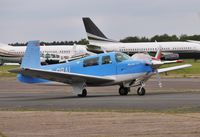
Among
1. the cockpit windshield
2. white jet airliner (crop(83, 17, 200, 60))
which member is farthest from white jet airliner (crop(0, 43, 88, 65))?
the cockpit windshield

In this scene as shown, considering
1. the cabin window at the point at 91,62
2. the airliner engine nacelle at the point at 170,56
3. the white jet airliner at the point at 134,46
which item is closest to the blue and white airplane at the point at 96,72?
the cabin window at the point at 91,62

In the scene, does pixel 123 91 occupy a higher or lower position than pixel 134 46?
lower

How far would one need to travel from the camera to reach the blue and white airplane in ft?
86.9

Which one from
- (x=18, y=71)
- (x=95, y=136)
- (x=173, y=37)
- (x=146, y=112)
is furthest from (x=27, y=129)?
(x=173, y=37)

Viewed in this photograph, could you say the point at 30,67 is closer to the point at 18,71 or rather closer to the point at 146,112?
the point at 18,71

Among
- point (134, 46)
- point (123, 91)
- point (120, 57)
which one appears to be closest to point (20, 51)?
point (134, 46)

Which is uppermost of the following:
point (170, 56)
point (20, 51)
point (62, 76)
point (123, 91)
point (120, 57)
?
point (20, 51)

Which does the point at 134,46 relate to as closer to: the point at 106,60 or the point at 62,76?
the point at 106,60

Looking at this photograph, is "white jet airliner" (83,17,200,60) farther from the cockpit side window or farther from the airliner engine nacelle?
the cockpit side window

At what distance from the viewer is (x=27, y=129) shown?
13.6 metres

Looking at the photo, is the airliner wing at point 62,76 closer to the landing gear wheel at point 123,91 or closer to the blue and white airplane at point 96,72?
the blue and white airplane at point 96,72

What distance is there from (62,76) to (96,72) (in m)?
1.58

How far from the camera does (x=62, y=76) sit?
26.5 metres

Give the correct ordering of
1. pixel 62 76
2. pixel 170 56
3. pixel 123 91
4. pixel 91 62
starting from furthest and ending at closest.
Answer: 1. pixel 170 56
2. pixel 91 62
3. pixel 123 91
4. pixel 62 76
